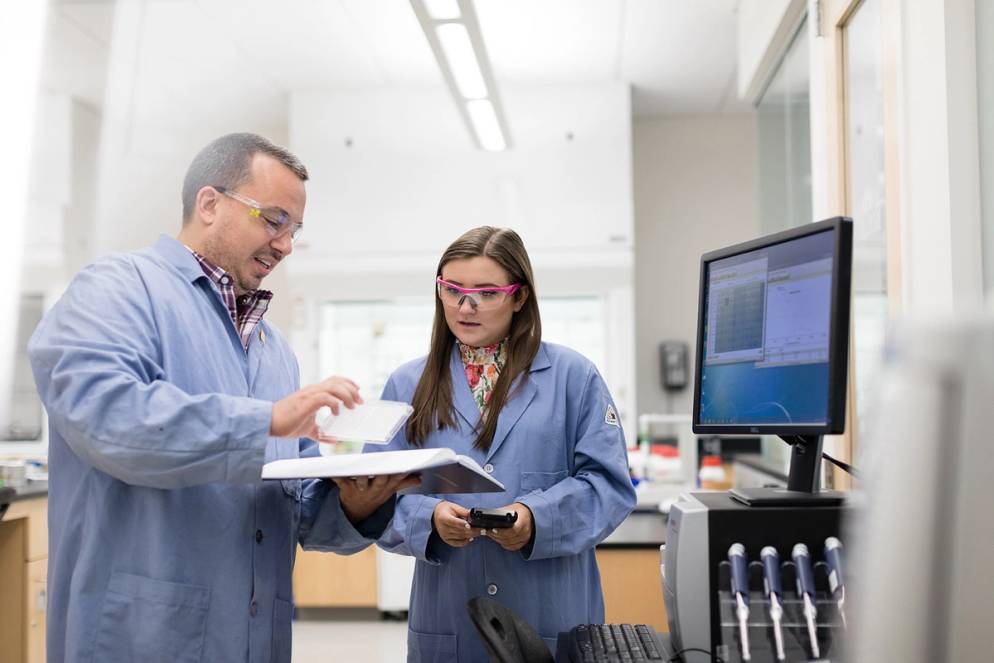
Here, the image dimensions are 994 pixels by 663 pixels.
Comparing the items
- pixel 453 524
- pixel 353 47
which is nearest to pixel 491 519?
pixel 453 524

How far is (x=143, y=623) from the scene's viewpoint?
119 centimetres

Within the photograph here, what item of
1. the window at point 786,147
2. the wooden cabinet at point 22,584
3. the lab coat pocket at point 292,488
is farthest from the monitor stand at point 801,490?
the wooden cabinet at point 22,584

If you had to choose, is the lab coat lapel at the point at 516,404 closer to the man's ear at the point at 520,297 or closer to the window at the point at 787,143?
the man's ear at the point at 520,297

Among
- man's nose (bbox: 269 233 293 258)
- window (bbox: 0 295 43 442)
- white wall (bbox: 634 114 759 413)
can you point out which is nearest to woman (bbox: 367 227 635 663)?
man's nose (bbox: 269 233 293 258)

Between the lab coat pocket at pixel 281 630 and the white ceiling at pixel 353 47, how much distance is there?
10.0ft

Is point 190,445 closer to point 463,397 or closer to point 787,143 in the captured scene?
point 463,397

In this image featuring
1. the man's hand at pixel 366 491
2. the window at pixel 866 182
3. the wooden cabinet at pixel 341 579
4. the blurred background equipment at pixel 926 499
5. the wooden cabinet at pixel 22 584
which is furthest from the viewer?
the wooden cabinet at pixel 341 579

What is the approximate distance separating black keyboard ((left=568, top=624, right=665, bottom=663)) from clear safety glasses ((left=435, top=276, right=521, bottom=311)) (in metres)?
0.67

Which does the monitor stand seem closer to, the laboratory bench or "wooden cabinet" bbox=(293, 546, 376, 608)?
the laboratory bench

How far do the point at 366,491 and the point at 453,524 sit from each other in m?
0.17

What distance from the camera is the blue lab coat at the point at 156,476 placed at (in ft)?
A: 3.67

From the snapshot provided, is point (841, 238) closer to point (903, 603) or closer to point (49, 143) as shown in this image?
point (903, 603)

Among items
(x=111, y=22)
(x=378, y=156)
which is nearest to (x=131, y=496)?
(x=111, y=22)

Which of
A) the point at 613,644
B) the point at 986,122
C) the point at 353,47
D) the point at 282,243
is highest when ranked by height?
the point at 353,47
